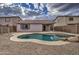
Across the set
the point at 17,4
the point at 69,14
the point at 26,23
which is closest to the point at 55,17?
the point at 69,14

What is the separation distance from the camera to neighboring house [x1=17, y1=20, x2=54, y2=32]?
8.30 ft

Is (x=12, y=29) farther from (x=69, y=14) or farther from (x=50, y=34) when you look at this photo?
(x=69, y=14)

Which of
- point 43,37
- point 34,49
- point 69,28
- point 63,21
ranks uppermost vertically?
point 63,21

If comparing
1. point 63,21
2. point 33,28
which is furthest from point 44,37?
point 63,21

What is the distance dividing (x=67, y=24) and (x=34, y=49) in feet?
2.12

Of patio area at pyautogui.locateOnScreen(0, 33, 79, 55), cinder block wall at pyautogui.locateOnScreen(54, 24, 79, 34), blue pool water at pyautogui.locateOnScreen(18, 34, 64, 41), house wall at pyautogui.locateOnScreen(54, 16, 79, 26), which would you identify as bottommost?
patio area at pyautogui.locateOnScreen(0, 33, 79, 55)

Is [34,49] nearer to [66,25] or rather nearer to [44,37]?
[44,37]

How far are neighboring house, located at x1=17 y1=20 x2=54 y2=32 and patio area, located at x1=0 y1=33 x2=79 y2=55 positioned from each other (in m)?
0.24

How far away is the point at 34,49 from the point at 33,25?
0.37 meters

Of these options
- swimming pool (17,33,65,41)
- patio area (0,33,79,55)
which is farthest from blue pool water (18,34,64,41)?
patio area (0,33,79,55)

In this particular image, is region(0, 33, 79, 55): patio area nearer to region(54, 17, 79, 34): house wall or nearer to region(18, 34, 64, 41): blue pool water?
region(18, 34, 64, 41): blue pool water

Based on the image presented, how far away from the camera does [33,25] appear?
100 inches

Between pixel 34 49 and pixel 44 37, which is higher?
pixel 44 37

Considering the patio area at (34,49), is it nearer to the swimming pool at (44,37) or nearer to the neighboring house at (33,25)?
the swimming pool at (44,37)
